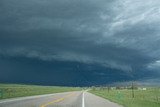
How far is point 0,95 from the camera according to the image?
48.2 meters

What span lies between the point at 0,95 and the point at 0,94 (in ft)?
0.64

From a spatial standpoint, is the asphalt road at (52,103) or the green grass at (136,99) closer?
the asphalt road at (52,103)

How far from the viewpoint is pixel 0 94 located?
158 feet

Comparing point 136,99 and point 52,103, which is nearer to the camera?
point 52,103

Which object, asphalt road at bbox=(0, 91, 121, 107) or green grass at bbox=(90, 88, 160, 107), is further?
green grass at bbox=(90, 88, 160, 107)
